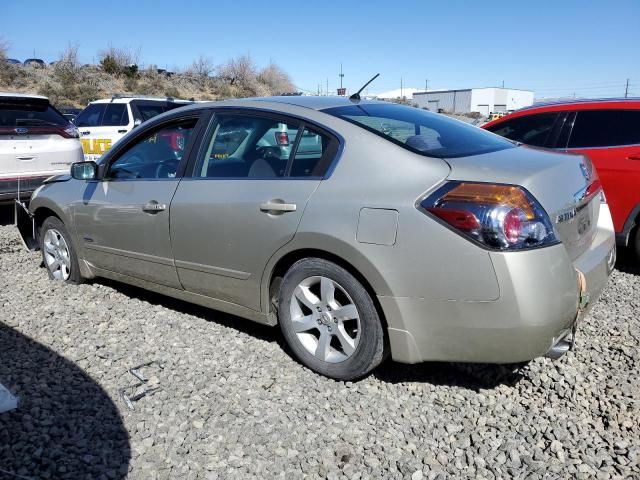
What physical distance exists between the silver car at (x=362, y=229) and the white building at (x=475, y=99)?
7083 cm

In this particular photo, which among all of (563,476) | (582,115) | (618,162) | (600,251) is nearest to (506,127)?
(582,115)

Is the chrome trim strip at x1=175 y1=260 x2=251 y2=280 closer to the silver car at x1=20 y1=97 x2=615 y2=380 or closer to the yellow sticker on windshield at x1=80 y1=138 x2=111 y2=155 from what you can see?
the silver car at x1=20 y1=97 x2=615 y2=380

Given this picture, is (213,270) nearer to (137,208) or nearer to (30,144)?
(137,208)

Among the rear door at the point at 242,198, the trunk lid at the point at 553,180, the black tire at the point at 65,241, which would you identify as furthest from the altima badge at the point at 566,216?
the black tire at the point at 65,241

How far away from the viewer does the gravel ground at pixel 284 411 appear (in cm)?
245

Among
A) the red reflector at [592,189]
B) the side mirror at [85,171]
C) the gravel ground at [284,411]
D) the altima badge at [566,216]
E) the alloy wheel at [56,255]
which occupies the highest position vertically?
the side mirror at [85,171]

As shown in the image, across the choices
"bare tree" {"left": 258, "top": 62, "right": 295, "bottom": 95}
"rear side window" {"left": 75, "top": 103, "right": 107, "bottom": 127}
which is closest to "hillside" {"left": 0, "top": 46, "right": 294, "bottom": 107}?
"bare tree" {"left": 258, "top": 62, "right": 295, "bottom": 95}

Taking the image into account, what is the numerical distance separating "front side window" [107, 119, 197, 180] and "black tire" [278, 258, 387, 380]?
1306 mm

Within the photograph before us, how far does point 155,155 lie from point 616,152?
13.4 ft

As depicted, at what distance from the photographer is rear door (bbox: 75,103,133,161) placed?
10719 millimetres

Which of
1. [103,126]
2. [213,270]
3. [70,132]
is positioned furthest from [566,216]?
[103,126]

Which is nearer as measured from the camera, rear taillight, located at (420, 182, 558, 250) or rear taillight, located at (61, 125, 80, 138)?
rear taillight, located at (420, 182, 558, 250)

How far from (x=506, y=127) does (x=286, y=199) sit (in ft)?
12.2

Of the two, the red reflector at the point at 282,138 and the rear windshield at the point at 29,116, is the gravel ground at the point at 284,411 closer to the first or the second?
the red reflector at the point at 282,138
